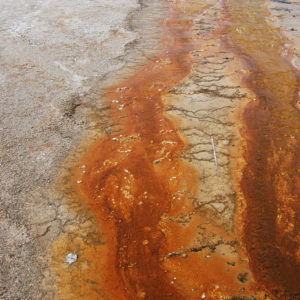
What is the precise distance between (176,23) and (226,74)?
352cm

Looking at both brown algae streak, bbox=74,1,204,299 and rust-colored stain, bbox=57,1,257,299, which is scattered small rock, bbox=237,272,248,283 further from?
brown algae streak, bbox=74,1,204,299

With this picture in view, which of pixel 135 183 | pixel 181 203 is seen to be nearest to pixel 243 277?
pixel 181 203

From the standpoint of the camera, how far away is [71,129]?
395cm

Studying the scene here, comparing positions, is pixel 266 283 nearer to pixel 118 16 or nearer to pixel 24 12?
pixel 118 16

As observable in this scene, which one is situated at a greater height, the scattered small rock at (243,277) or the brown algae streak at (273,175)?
the brown algae streak at (273,175)

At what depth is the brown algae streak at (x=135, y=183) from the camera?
7.66 ft

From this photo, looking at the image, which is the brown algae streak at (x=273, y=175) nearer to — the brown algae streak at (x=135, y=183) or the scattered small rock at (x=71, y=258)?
the brown algae streak at (x=135, y=183)

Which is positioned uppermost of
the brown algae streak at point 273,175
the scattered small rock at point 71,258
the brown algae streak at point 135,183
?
the brown algae streak at point 273,175

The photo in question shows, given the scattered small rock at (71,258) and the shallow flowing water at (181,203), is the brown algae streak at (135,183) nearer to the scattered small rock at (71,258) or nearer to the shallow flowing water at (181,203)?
the shallow flowing water at (181,203)

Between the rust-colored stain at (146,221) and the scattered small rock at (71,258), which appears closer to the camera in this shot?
the rust-colored stain at (146,221)

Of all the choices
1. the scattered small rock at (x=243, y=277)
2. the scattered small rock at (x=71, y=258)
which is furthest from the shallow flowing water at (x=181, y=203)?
the scattered small rock at (x=71, y=258)

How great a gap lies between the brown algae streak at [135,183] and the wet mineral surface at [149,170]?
14mm

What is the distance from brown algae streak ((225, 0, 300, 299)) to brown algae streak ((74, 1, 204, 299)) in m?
0.79

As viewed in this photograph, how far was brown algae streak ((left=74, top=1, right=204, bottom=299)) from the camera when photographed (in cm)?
233
